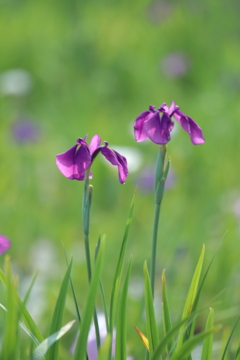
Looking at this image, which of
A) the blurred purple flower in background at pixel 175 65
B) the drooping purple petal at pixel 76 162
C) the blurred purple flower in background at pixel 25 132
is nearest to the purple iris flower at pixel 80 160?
the drooping purple petal at pixel 76 162

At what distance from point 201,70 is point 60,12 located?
3.78ft

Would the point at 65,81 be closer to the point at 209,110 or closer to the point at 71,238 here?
the point at 209,110

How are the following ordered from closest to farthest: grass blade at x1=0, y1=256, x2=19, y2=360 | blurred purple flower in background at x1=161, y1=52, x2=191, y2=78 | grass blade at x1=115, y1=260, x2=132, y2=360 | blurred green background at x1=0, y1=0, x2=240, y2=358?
grass blade at x1=0, y1=256, x2=19, y2=360 → grass blade at x1=115, y1=260, x2=132, y2=360 → blurred green background at x1=0, y1=0, x2=240, y2=358 → blurred purple flower in background at x1=161, y1=52, x2=191, y2=78

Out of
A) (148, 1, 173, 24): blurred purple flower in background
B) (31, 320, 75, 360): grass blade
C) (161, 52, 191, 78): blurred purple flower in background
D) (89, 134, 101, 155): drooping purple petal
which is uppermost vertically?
(148, 1, 173, 24): blurred purple flower in background

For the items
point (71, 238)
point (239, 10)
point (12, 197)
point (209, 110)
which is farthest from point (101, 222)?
point (239, 10)

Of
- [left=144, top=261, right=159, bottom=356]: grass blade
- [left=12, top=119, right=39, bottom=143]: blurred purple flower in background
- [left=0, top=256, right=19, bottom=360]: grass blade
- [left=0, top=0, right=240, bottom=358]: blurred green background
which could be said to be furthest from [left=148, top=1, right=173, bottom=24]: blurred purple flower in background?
[left=0, top=256, right=19, bottom=360]: grass blade

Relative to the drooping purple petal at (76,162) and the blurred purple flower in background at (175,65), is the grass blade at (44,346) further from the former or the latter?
the blurred purple flower in background at (175,65)

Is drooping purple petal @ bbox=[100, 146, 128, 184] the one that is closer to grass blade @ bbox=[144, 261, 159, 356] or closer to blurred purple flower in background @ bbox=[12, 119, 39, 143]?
grass blade @ bbox=[144, 261, 159, 356]

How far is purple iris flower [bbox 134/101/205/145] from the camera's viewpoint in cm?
76

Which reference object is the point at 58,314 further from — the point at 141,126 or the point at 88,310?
the point at 141,126

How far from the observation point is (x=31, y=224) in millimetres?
1915

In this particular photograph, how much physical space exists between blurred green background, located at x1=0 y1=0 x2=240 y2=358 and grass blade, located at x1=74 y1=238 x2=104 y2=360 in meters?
0.47

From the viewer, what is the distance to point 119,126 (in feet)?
8.59

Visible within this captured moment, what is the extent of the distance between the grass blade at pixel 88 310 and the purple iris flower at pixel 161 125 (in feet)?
0.54
